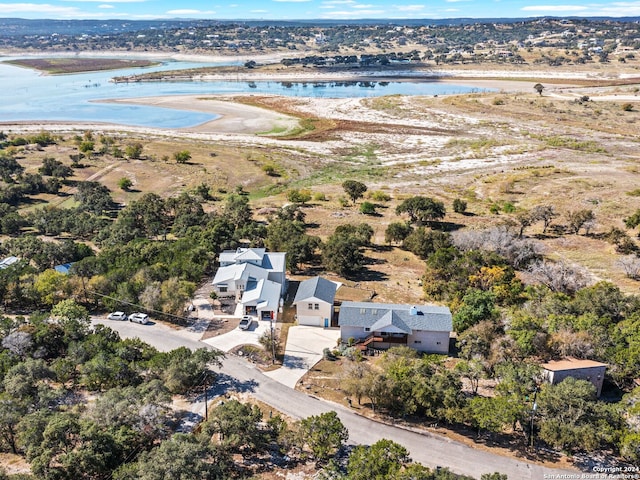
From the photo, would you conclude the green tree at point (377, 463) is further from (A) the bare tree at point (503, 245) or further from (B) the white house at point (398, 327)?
(A) the bare tree at point (503, 245)

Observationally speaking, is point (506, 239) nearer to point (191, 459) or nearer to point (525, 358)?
point (525, 358)

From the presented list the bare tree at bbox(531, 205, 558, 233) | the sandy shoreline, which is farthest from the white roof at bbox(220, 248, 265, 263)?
the sandy shoreline

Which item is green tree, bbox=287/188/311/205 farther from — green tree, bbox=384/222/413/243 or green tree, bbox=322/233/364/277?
green tree, bbox=322/233/364/277

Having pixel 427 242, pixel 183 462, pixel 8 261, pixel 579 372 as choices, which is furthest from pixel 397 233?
pixel 8 261

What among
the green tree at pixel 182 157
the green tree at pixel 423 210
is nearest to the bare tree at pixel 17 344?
the green tree at pixel 423 210

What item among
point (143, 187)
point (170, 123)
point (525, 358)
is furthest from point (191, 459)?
point (170, 123)

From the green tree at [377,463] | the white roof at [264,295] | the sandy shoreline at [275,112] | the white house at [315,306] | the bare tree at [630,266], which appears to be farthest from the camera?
the sandy shoreline at [275,112]
